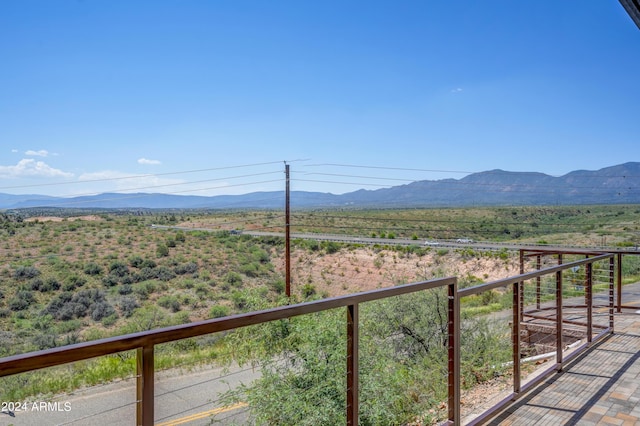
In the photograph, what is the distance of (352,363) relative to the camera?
6.48 feet

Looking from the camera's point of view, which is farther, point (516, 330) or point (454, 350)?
point (516, 330)

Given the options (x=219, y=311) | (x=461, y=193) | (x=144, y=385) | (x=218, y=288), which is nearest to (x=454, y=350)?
(x=144, y=385)

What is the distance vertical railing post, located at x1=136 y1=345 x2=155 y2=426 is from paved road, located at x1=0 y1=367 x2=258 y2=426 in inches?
140

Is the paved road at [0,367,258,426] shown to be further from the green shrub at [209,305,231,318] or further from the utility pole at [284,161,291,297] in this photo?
the green shrub at [209,305,231,318]

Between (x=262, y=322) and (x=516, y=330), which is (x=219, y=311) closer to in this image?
(x=516, y=330)

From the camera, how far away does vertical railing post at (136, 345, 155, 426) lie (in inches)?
49.3

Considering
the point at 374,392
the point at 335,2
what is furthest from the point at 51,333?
the point at 335,2

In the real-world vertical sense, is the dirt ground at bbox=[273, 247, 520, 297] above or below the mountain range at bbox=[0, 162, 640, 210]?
below

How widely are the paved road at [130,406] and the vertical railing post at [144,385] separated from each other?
3558 mm

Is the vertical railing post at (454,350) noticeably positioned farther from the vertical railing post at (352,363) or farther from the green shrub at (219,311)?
the green shrub at (219,311)

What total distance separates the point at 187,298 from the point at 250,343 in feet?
45.2

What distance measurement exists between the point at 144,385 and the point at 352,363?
3.23 ft

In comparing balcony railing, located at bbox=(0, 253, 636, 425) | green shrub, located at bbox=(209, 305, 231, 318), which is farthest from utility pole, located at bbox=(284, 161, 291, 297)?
balcony railing, located at bbox=(0, 253, 636, 425)

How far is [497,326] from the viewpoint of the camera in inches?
216
